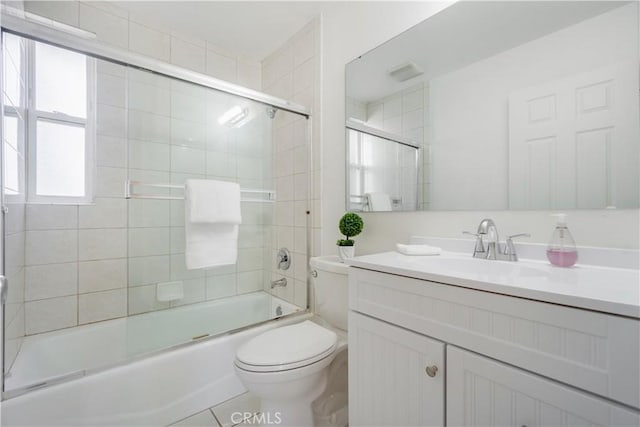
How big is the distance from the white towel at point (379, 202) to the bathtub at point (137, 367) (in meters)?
0.84

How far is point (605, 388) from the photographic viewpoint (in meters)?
0.52

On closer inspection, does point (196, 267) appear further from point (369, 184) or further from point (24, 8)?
point (24, 8)

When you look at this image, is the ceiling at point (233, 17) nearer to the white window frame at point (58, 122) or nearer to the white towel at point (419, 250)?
the white window frame at point (58, 122)

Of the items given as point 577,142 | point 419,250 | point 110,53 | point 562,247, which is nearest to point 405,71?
point 577,142

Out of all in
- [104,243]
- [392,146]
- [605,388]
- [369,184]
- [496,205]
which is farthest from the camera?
[104,243]

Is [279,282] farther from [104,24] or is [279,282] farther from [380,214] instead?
[104,24]

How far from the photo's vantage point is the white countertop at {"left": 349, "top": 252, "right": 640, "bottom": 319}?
53cm

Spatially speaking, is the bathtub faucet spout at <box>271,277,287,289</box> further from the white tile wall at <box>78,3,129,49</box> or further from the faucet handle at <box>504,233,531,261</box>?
the white tile wall at <box>78,3,129,49</box>

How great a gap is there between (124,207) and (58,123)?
1.90 ft

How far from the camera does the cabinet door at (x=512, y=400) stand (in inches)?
21.1

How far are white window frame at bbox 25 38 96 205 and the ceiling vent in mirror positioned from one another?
5.18ft

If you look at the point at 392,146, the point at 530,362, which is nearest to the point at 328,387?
the point at 530,362

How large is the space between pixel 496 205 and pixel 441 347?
64 cm

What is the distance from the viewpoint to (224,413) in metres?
1.35
